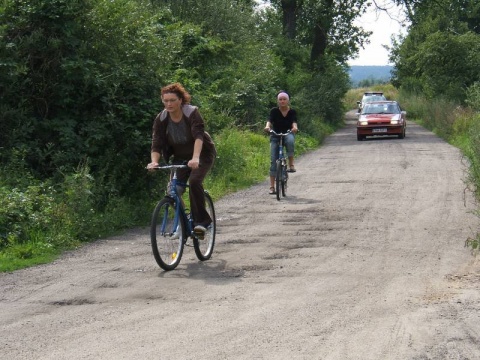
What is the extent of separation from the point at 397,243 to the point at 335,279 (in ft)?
8.01

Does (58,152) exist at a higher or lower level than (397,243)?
higher

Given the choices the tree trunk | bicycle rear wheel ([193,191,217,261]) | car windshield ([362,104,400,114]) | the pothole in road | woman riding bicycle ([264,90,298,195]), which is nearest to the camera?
the pothole in road

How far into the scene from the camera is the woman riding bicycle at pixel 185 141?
9492 millimetres

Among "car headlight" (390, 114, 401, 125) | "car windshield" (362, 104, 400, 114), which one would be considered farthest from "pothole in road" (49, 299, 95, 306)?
"car windshield" (362, 104, 400, 114)

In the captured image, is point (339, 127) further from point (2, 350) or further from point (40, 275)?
point (2, 350)

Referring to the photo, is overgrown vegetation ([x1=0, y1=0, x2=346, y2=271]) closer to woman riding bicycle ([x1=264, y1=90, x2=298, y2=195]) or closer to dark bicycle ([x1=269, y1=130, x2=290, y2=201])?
woman riding bicycle ([x1=264, y1=90, x2=298, y2=195])

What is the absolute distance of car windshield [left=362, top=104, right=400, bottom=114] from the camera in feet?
117

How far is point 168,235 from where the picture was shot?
9.38 metres

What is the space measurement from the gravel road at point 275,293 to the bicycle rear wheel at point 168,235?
0.54ft

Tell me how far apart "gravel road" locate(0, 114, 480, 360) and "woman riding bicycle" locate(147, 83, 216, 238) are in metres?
0.70

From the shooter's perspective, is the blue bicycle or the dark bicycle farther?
the dark bicycle

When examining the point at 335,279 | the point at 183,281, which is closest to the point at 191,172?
the point at 183,281

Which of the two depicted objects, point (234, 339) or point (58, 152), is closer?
point (234, 339)

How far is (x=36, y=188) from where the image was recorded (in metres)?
12.0
